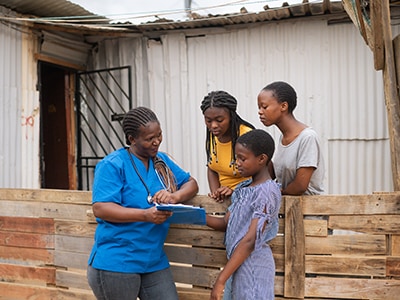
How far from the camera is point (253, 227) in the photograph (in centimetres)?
236

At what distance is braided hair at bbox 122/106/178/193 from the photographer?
8.38 feet

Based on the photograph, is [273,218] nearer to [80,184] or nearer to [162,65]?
[162,65]

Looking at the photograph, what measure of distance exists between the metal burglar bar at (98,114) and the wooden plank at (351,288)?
4469 millimetres

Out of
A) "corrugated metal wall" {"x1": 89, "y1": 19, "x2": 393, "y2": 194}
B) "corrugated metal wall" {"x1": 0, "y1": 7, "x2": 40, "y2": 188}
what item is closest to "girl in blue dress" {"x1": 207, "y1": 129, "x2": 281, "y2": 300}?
"corrugated metal wall" {"x1": 89, "y1": 19, "x2": 393, "y2": 194}

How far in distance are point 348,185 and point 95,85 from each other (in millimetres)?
3910

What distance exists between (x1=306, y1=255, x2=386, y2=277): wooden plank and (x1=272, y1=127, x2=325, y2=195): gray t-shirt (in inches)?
17.9

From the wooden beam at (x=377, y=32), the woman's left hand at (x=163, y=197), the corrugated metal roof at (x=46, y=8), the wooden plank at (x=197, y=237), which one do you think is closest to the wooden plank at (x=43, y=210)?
the wooden plank at (x=197, y=237)

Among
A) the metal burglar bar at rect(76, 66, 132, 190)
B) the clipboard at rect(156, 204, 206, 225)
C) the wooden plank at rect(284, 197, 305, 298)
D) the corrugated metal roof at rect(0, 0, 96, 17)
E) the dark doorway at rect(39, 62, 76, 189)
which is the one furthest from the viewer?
the dark doorway at rect(39, 62, 76, 189)

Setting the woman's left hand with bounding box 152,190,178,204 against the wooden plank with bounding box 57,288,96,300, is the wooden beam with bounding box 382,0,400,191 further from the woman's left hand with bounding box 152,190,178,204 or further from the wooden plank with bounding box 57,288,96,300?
the wooden plank with bounding box 57,288,96,300

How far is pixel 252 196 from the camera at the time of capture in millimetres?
2408

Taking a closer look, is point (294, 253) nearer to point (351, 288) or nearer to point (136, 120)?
point (351, 288)

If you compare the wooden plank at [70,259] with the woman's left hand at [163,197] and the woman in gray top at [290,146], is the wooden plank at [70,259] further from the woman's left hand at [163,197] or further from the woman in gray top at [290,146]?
the woman in gray top at [290,146]

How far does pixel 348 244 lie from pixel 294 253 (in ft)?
1.06

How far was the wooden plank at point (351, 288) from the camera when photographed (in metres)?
2.71
